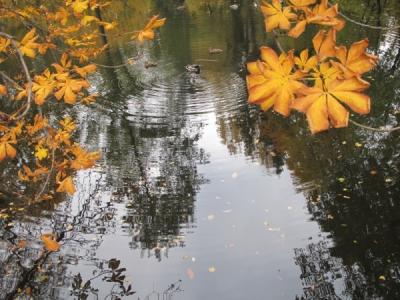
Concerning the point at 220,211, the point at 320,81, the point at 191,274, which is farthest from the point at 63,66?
the point at 220,211

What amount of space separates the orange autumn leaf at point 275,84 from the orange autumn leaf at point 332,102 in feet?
0.22

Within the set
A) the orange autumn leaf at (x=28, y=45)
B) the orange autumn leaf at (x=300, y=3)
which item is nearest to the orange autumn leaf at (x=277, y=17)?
the orange autumn leaf at (x=300, y=3)

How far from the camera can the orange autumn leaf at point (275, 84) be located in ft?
2.52

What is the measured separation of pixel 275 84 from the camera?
787 mm

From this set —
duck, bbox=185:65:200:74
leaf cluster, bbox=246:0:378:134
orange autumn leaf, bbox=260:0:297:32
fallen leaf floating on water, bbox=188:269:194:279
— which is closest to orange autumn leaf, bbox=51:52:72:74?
orange autumn leaf, bbox=260:0:297:32

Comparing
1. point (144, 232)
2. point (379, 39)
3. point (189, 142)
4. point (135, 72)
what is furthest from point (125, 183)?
point (379, 39)

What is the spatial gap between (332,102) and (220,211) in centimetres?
372

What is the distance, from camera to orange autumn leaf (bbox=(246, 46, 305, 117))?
0.77 m

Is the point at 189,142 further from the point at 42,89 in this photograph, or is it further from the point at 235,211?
the point at 42,89

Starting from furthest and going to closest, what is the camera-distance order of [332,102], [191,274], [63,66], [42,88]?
[191,274] < [63,66] < [42,88] < [332,102]

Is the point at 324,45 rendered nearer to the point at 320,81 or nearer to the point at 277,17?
the point at 320,81

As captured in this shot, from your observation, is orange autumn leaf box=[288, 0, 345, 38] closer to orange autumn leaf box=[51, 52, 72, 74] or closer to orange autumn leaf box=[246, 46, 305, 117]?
orange autumn leaf box=[246, 46, 305, 117]

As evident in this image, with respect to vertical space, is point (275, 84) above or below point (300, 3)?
below

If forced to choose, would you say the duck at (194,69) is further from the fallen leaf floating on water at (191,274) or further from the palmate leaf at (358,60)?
the palmate leaf at (358,60)
